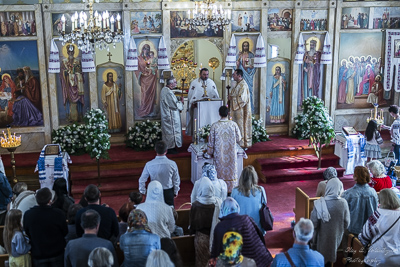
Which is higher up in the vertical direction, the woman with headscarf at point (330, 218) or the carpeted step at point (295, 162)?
the woman with headscarf at point (330, 218)

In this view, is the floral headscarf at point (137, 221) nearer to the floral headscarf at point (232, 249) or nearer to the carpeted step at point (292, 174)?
the floral headscarf at point (232, 249)

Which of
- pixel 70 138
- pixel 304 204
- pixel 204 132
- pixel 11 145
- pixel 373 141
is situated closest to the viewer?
pixel 304 204

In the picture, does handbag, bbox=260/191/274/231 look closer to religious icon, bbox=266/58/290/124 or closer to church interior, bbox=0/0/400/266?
church interior, bbox=0/0/400/266

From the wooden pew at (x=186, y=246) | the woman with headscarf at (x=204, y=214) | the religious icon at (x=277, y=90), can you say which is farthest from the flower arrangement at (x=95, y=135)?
the religious icon at (x=277, y=90)

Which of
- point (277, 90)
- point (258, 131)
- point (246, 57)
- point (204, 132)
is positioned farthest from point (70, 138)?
point (277, 90)

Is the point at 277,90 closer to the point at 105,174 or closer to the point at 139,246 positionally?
the point at 105,174

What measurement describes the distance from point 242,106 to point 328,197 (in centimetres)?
581

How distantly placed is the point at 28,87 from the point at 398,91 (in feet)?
34.6

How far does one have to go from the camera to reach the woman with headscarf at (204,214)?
22.5ft

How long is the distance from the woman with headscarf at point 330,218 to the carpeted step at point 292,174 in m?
5.16

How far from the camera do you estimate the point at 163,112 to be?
42.3ft

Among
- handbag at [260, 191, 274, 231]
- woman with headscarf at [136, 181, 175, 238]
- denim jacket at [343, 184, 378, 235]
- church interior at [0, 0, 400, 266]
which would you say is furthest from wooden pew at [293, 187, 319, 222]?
woman with headscarf at [136, 181, 175, 238]

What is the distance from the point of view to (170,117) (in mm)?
12922

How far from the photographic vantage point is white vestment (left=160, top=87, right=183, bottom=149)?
1277cm
